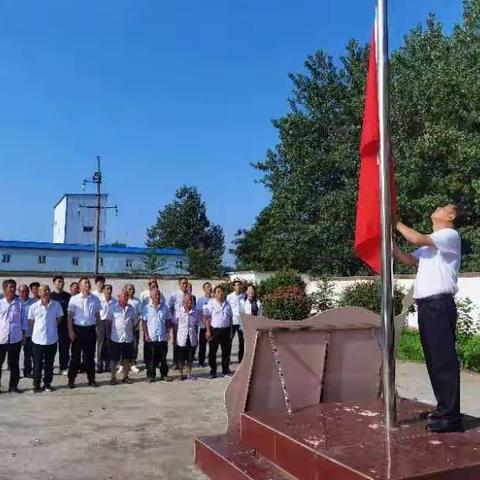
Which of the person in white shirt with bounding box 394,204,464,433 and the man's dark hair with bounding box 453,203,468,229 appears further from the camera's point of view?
the man's dark hair with bounding box 453,203,468,229

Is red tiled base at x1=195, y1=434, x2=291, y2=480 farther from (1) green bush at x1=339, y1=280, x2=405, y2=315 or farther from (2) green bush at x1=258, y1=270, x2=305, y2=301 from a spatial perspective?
(2) green bush at x1=258, y1=270, x2=305, y2=301

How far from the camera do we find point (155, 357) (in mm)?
8781

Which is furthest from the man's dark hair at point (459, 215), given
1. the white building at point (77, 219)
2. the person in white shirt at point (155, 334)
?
the white building at point (77, 219)

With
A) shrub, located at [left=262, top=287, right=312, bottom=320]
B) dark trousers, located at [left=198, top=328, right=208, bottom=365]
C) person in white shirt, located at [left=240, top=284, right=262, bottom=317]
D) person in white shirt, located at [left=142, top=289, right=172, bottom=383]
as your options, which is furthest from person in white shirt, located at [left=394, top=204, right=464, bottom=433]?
shrub, located at [left=262, top=287, right=312, bottom=320]

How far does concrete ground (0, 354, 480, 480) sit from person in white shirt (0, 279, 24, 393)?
0.30 m

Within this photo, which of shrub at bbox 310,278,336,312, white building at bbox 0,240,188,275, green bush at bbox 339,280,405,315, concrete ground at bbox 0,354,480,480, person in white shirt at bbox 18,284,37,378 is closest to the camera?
concrete ground at bbox 0,354,480,480

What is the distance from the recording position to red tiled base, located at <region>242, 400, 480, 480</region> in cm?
331

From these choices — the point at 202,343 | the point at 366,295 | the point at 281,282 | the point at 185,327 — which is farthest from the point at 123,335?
the point at 281,282

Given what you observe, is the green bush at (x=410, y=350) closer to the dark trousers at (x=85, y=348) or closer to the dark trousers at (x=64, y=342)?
the dark trousers at (x=85, y=348)

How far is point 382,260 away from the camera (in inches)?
160

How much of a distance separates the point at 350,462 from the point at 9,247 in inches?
1520

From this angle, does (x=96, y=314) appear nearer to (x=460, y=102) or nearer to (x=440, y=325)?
(x=440, y=325)

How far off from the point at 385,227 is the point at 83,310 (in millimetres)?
5471

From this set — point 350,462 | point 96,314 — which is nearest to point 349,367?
point 350,462
